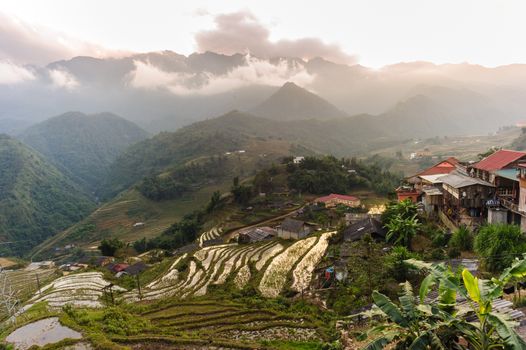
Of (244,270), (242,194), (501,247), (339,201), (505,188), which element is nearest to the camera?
(501,247)

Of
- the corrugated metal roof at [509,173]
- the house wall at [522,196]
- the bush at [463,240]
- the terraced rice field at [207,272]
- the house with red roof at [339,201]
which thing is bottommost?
the house with red roof at [339,201]

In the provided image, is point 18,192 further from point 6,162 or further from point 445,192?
point 445,192

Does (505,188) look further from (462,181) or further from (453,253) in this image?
(453,253)

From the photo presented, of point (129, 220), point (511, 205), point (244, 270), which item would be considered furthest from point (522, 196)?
point (129, 220)

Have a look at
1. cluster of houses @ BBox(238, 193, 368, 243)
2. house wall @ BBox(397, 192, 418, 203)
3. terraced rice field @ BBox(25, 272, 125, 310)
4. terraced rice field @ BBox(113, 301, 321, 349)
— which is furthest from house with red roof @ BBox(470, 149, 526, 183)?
terraced rice field @ BBox(25, 272, 125, 310)

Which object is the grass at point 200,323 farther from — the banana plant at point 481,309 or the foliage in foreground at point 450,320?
the banana plant at point 481,309

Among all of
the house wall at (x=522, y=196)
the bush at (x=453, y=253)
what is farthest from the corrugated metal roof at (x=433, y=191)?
the bush at (x=453, y=253)
